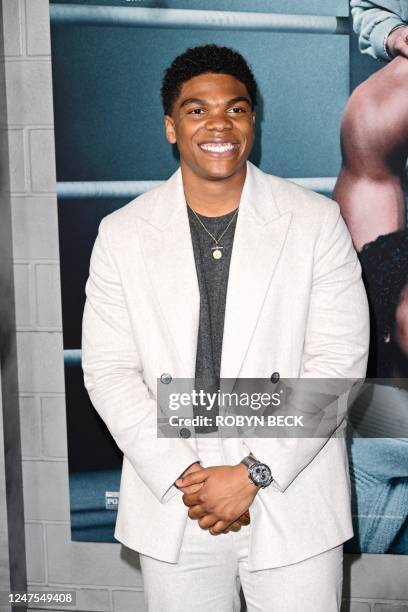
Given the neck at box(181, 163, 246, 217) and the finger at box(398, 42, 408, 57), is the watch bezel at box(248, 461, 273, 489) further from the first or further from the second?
the finger at box(398, 42, 408, 57)

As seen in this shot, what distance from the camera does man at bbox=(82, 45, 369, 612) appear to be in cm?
183

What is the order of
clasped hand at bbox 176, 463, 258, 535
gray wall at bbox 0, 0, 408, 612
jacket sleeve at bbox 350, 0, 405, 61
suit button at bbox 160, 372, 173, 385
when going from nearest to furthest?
clasped hand at bbox 176, 463, 258, 535 → suit button at bbox 160, 372, 173, 385 → jacket sleeve at bbox 350, 0, 405, 61 → gray wall at bbox 0, 0, 408, 612

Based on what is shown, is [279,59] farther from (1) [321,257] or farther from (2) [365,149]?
(1) [321,257]

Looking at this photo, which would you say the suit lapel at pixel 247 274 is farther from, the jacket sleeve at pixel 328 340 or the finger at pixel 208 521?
the finger at pixel 208 521

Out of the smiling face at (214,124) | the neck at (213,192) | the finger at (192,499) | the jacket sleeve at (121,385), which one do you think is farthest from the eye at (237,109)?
the finger at (192,499)

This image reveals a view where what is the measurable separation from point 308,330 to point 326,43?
91 cm

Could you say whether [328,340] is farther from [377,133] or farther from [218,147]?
[377,133]

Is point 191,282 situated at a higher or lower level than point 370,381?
higher

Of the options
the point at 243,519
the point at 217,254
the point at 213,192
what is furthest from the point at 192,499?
the point at 213,192

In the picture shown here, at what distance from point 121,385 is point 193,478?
27 centimetres

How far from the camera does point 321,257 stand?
1869 mm

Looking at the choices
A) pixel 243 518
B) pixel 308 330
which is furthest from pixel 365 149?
pixel 243 518

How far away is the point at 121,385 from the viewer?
1.89 m

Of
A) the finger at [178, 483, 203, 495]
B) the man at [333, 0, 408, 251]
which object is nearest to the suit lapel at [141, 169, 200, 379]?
the finger at [178, 483, 203, 495]
